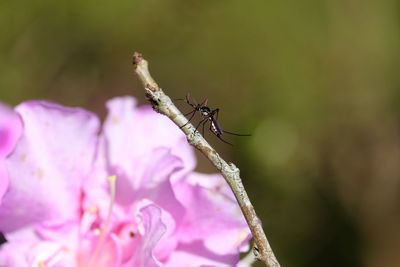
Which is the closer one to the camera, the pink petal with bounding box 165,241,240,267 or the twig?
the twig

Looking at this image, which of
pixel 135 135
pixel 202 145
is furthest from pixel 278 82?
pixel 202 145

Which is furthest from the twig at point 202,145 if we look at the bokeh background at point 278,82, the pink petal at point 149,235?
the bokeh background at point 278,82

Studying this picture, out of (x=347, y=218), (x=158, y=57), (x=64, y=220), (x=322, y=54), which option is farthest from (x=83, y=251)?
(x=322, y=54)

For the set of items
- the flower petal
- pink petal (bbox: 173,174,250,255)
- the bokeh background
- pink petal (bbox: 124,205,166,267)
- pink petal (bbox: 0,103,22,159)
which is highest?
the bokeh background

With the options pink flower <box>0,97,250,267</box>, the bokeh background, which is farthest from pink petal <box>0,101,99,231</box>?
the bokeh background

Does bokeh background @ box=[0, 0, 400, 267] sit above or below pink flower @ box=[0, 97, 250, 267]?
above

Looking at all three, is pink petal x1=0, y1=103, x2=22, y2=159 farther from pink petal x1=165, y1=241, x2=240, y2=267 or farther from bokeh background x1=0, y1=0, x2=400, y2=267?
bokeh background x1=0, y1=0, x2=400, y2=267

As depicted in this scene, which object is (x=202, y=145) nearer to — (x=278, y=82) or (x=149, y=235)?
(x=149, y=235)

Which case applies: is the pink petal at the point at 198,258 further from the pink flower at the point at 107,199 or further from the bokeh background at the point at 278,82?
the bokeh background at the point at 278,82
